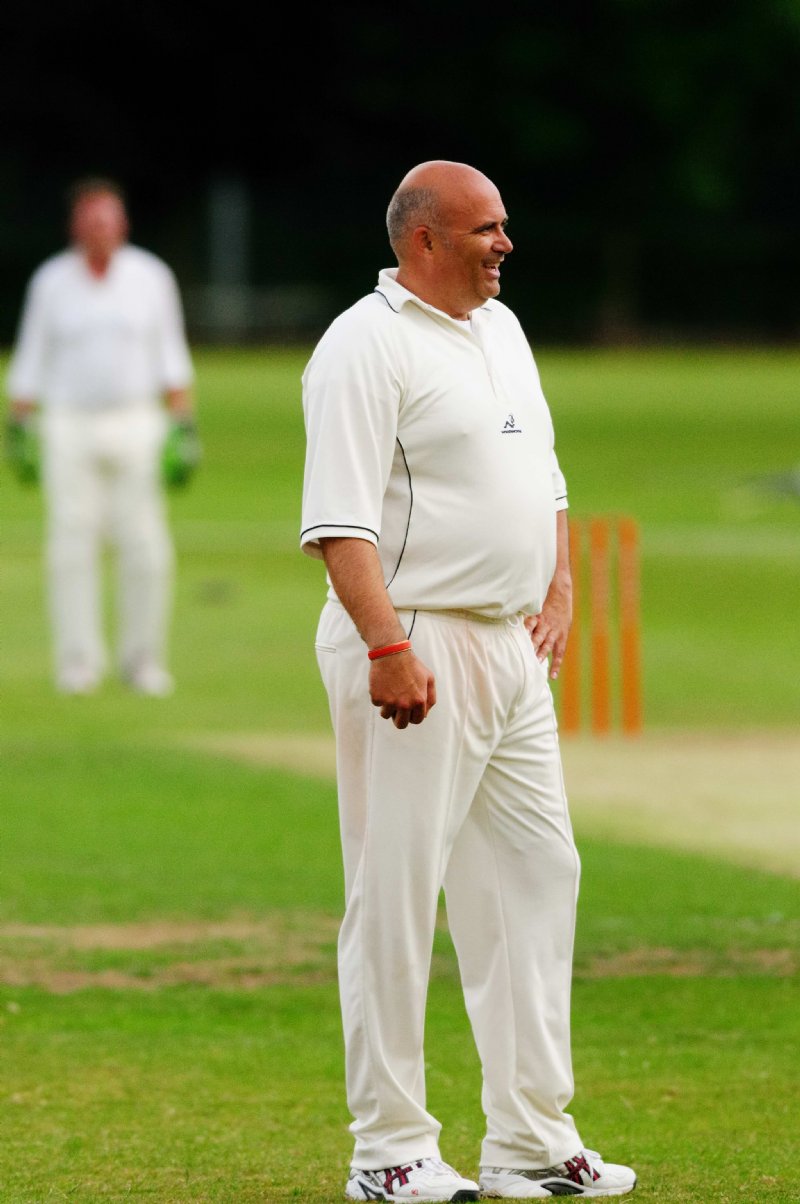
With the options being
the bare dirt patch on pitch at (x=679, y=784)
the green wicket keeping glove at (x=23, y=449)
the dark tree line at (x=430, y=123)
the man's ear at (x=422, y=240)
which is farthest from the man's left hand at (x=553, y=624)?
the dark tree line at (x=430, y=123)

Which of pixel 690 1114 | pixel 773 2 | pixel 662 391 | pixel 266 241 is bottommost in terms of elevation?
pixel 690 1114

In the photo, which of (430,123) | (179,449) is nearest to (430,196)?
(179,449)

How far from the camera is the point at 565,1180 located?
4379 millimetres

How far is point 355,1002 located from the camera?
441 cm

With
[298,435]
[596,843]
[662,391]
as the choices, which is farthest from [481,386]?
[662,391]

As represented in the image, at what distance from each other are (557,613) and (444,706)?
44 cm

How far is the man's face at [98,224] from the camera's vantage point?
11.7m

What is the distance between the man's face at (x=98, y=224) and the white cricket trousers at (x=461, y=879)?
24.8 ft

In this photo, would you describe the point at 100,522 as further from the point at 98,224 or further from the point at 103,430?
the point at 98,224

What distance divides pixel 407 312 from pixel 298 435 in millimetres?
26190

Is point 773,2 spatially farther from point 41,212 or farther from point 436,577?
point 436,577

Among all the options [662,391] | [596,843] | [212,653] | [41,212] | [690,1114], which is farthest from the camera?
[41,212]

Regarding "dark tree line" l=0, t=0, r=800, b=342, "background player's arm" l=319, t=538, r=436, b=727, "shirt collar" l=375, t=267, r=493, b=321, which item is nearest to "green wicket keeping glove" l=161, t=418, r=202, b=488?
"shirt collar" l=375, t=267, r=493, b=321

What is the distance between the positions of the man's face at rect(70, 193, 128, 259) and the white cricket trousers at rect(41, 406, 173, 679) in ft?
2.73
